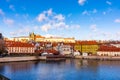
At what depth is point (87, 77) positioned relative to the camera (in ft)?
82.9

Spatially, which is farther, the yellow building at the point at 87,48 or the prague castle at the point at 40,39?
the prague castle at the point at 40,39

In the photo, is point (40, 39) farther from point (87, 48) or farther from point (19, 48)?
point (19, 48)

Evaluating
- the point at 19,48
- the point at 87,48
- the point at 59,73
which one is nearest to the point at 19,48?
the point at 19,48

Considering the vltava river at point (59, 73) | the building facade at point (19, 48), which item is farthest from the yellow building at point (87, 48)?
the vltava river at point (59, 73)

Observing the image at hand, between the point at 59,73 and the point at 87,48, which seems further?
the point at 87,48

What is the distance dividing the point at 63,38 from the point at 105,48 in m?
41.1

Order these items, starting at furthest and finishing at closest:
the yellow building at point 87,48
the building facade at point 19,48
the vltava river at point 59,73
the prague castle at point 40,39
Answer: the prague castle at point 40,39 → the yellow building at point 87,48 → the building facade at point 19,48 → the vltava river at point 59,73

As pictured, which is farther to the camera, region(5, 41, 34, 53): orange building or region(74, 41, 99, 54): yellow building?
region(74, 41, 99, 54): yellow building

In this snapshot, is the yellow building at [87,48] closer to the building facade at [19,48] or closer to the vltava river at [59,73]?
the building facade at [19,48]

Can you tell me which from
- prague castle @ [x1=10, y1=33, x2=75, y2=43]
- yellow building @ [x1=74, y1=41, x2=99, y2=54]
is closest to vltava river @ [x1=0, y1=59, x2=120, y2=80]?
yellow building @ [x1=74, y1=41, x2=99, y2=54]

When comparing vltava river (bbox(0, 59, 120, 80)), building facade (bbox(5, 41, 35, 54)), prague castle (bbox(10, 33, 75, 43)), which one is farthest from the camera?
prague castle (bbox(10, 33, 75, 43))

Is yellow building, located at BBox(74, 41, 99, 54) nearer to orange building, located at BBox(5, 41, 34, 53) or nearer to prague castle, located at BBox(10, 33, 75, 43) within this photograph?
orange building, located at BBox(5, 41, 34, 53)

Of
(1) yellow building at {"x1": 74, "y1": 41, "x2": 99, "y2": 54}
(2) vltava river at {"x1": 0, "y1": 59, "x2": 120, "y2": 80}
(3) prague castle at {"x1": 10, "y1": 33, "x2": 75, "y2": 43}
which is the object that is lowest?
(2) vltava river at {"x1": 0, "y1": 59, "x2": 120, "y2": 80}

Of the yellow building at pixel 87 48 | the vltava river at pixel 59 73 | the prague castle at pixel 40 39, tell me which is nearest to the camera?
the vltava river at pixel 59 73
